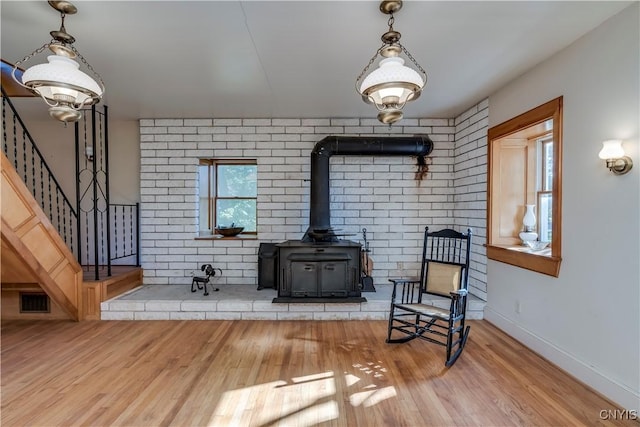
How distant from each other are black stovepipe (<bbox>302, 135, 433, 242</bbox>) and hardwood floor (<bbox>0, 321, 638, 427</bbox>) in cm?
127

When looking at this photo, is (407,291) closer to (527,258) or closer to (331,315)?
(331,315)

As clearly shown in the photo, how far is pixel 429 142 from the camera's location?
4.00m

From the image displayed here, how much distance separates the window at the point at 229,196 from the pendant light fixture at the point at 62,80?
104 inches

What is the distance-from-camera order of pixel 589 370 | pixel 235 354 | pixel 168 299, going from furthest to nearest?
pixel 168 299 < pixel 235 354 < pixel 589 370

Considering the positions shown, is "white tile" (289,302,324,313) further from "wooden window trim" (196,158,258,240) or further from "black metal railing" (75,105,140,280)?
"black metal railing" (75,105,140,280)

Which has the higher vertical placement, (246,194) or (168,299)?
(246,194)

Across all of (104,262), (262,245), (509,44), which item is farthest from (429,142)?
(104,262)

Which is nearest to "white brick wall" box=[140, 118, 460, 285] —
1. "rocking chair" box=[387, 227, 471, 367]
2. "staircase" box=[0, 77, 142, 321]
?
"staircase" box=[0, 77, 142, 321]

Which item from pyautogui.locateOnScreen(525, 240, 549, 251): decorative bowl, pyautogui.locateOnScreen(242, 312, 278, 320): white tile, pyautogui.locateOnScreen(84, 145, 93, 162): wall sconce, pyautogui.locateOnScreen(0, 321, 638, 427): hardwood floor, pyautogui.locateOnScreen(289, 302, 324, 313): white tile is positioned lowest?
pyautogui.locateOnScreen(0, 321, 638, 427): hardwood floor

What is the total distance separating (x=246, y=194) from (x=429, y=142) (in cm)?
262

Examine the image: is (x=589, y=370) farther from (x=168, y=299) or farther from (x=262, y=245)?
(x=168, y=299)

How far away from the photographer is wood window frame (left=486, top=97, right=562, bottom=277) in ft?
8.09

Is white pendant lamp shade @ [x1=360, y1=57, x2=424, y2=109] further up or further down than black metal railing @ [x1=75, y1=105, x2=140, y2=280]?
further up

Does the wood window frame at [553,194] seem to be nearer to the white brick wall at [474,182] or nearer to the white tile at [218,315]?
the white brick wall at [474,182]
